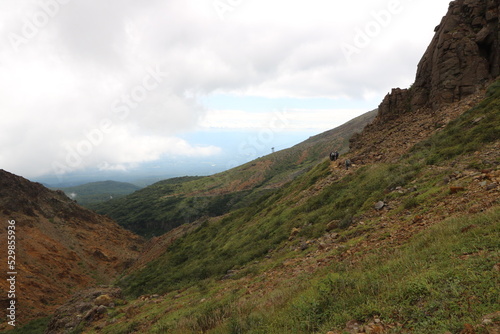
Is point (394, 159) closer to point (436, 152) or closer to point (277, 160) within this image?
point (436, 152)

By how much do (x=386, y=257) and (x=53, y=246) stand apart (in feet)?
171

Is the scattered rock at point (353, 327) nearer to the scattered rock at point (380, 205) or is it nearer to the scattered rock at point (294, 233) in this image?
the scattered rock at point (380, 205)

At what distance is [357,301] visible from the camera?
569 centimetres

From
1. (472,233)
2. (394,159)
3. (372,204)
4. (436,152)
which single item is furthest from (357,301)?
(394,159)

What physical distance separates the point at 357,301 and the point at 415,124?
2124cm

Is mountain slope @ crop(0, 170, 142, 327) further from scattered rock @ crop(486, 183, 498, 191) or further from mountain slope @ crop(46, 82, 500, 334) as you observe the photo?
scattered rock @ crop(486, 183, 498, 191)

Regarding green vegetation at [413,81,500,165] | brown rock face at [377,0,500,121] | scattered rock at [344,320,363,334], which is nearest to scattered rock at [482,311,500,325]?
scattered rock at [344,320,363,334]

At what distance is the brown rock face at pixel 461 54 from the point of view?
19328mm

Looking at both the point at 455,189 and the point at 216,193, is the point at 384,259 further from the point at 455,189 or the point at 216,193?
the point at 216,193

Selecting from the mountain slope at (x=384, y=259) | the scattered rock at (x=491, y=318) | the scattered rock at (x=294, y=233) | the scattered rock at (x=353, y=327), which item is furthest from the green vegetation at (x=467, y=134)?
the scattered rock at (x=353, y=327)

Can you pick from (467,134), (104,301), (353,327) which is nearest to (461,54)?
(467,134)

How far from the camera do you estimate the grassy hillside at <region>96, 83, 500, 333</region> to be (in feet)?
15.7

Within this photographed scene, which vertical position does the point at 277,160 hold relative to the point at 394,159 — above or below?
above

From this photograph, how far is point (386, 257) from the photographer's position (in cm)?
726
